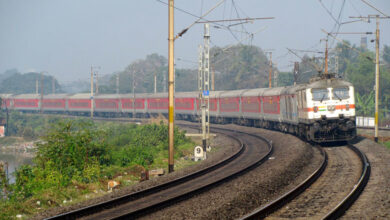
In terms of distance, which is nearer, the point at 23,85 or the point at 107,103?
the point at 107,103

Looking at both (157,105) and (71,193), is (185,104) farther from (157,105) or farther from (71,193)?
(71,193)

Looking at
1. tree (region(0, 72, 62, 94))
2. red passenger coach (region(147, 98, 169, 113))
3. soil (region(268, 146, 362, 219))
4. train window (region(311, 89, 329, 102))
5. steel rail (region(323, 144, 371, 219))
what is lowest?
soil (region(268, 146, 362, 219))

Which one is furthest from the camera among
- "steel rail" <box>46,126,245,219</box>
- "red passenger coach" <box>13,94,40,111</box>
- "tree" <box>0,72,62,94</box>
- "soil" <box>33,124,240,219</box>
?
"tree" <box>0,72,62,94</box>

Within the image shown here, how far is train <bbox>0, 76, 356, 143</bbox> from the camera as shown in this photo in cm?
2534

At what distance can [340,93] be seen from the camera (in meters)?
25.4

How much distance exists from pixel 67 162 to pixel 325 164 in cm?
1093

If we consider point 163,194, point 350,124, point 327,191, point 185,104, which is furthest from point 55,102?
point 327,191

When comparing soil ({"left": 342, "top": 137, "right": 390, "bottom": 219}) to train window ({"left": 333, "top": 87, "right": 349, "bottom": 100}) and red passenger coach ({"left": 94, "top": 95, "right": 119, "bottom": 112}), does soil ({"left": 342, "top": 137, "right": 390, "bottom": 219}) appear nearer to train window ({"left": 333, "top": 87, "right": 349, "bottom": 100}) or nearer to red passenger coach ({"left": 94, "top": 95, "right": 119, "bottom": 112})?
train window ({"left": 333, "top": 87, "right": 349, "bottom": 100})

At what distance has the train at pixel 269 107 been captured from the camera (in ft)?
83.1

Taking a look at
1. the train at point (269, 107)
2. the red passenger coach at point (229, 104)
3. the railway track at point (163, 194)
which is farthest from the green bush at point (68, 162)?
the red passenger coach at point (229, 104)

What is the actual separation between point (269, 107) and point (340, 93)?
42.1 ft

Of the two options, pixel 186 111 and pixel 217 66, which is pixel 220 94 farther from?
pixel 217 66

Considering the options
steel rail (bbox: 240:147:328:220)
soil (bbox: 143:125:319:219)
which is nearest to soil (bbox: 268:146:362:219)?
steel rail (bbox: 240:147:328:220)

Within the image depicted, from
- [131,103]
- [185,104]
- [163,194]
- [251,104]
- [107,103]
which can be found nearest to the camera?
[163,194]
